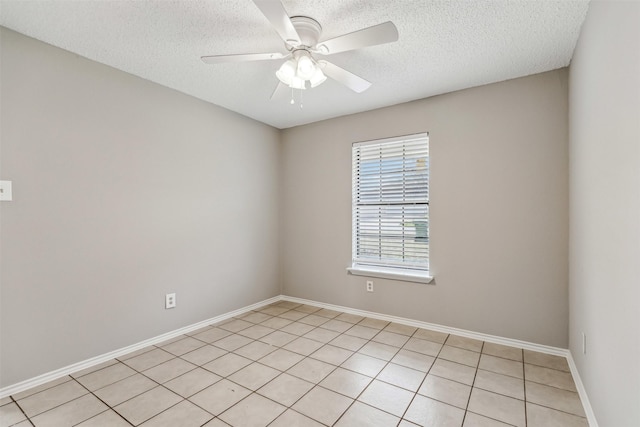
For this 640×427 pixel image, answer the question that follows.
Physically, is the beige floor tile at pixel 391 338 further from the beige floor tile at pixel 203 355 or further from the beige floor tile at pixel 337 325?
the beige floor tile at pixel 203 355

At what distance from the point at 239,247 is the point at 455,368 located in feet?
8.05

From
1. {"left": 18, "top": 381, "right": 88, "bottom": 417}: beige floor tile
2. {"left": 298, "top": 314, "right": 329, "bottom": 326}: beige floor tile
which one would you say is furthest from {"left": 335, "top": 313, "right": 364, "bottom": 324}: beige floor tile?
{"left": 18, "top": 381, "right": 88, "bottom": 417}: beige floor tile

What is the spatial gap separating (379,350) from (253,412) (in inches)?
47.3

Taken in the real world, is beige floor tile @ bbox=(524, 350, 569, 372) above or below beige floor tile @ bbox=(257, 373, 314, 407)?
above

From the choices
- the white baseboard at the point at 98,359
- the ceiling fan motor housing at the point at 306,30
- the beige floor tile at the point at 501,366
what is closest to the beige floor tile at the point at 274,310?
the white baseboard at the point at 98,359

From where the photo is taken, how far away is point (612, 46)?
4.23 feet

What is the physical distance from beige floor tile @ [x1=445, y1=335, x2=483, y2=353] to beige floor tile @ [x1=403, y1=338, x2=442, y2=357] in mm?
144

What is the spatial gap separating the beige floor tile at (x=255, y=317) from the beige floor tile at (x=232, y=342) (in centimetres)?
41

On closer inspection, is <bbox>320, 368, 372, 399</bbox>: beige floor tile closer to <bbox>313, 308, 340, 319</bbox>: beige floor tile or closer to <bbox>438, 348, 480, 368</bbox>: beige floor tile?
<bbox>438, 348, 480, 368</bbox>: beige floor tile

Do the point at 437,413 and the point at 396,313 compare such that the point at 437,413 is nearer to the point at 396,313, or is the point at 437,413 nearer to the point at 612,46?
the point at 396,313

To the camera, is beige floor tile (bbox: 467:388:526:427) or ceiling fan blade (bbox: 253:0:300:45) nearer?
ceiling fan blade (bbox: 253:0:300:45)

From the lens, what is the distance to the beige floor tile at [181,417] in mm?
1642

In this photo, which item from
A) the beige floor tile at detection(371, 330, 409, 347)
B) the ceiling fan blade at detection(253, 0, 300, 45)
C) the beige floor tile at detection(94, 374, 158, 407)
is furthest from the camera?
the beige floor tile at detection(371, 330, 409, 347)

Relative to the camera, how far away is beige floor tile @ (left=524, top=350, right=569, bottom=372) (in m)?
2.24
